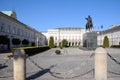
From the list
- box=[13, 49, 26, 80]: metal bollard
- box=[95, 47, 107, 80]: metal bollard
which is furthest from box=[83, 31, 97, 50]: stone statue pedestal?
box=[13, 49, 26, 80]: metal bollard

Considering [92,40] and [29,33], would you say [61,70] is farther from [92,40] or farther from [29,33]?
[29,33]

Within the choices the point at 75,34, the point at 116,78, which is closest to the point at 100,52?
the point at 116,78

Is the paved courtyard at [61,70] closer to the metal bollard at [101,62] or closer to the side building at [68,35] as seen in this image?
the metal bollard at [101,62]

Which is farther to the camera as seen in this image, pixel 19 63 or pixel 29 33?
pixel 29 33

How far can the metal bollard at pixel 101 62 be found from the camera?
6875 millimetres

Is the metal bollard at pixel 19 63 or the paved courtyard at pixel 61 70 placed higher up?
the metal bollard at pixel 19 63

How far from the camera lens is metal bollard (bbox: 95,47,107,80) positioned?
6875 mm

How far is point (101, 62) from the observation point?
22.7 ft

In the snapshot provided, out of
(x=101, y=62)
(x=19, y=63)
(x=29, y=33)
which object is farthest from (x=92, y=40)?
(x=29, y=33)

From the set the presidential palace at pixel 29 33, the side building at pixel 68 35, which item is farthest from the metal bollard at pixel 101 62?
the side building at pixel 68 35

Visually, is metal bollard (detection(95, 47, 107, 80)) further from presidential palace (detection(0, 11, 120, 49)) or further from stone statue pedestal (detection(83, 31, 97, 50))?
presidential palace (detection(0, 11, 120, 49))

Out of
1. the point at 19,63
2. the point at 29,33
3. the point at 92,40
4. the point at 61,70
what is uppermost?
the point at 29,33

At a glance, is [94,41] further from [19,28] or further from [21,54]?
[19,28]

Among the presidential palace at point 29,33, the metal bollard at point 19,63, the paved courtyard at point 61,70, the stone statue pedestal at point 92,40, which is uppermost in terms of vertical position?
the presidential palace at point 29,33
